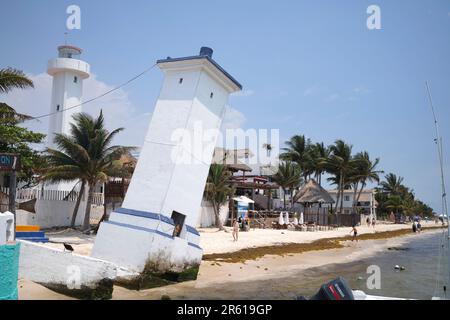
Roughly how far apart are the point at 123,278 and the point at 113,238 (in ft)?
4.13

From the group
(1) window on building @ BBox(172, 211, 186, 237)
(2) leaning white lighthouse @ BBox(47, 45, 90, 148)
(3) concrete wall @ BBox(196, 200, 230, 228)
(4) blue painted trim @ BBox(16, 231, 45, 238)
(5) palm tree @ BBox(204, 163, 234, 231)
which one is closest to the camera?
(1) window on building @ BBox(172, 211, 186, 237)

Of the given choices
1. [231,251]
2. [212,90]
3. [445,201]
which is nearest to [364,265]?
[231,251]

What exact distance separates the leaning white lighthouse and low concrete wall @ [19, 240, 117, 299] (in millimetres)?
25033

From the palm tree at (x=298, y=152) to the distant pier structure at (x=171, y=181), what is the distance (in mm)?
42300

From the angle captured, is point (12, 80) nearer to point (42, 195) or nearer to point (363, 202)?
point (42, 195)

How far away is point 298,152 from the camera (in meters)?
55.1

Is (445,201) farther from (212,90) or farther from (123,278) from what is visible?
(123,278)

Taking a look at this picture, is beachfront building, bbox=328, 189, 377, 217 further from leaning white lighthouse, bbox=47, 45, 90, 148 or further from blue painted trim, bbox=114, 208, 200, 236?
blue painted trim, bbox=114, 208, 200, 236

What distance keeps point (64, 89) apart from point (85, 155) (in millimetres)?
14516

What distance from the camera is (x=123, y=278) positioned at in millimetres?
11180

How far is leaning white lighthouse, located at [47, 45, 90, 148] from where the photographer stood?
33.7 m

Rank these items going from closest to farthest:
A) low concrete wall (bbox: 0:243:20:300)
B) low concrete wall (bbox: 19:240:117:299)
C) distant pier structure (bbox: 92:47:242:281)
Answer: low concrete wall (bbox: 0:243:20:300) < low concrete wall (bbox: 19:240:117:299) < distant pier structure (bbox: 92:47:242:281)

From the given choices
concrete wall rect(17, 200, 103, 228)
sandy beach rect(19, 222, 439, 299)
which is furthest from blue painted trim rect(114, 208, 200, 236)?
concrete wall rect(17, 200, 103, 228)

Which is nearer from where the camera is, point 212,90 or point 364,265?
point 212,90
